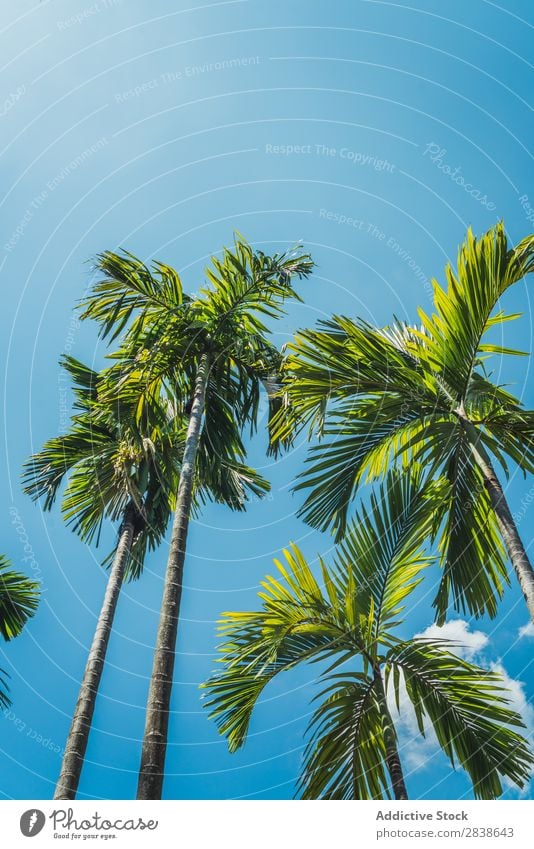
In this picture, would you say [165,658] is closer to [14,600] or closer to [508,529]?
[508,529]

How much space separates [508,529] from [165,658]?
3.13 m

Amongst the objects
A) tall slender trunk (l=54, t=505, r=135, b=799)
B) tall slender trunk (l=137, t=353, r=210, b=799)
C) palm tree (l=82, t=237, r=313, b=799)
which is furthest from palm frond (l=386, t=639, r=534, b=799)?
palm tree (l=82, t=237, r=313, b=799)

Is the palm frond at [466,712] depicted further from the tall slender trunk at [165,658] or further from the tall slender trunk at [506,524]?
the tall slender trunk at [165,658]

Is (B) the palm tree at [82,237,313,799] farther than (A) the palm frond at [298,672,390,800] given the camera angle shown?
Yes

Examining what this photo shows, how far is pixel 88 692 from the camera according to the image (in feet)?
19.2

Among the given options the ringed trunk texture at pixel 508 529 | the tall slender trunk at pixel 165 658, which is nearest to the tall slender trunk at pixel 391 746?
the ringed trunk texture at pixel 508 529

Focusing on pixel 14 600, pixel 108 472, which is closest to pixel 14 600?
pixel 14 600

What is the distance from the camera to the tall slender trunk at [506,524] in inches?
189

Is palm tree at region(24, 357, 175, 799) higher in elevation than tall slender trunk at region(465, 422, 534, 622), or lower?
higher

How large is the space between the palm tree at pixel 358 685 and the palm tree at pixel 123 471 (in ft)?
8.99

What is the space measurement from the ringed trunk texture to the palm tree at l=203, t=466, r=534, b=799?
0.77 metres

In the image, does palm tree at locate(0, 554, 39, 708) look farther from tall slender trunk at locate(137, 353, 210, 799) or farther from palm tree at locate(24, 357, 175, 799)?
Result: tall slender trunk at locate(137, 353, 210, 799)

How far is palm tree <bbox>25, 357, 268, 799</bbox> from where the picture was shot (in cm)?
823

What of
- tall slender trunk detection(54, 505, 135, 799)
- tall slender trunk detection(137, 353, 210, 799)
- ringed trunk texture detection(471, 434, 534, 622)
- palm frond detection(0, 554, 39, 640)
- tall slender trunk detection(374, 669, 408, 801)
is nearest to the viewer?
tall slender trunk detection(137, 353, 210, 799)
